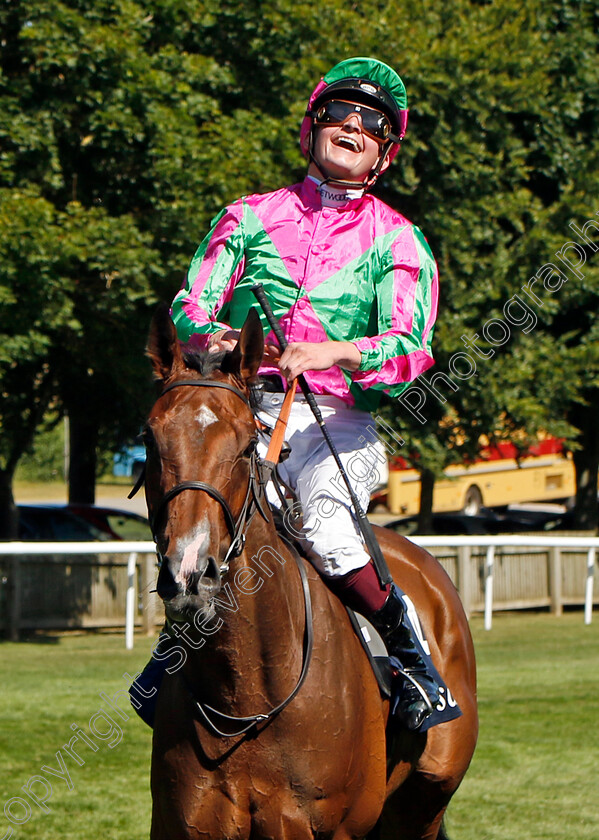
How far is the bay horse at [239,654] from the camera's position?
8.38 ft

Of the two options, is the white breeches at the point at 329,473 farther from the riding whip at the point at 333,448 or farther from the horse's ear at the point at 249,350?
the horse's ear at the point at 249,350

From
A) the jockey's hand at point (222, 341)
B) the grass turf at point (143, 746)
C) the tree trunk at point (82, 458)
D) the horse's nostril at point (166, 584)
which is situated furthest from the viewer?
the tree trunk at point (82, 458)

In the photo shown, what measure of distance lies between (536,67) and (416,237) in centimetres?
1113

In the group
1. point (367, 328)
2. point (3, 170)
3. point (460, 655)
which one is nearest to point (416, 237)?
point (367, 328)

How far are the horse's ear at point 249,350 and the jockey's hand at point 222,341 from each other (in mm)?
77

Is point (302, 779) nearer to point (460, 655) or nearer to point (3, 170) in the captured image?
point (460, 655)

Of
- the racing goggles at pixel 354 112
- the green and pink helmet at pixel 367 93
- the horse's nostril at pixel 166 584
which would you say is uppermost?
the green and pink helmet at pixel 367 93

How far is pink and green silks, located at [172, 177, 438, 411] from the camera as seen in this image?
11.2 ft

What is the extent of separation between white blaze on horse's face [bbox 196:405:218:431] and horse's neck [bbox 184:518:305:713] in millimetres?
380

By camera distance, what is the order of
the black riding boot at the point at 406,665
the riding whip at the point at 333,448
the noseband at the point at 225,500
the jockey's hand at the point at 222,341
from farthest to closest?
1. the black riding boot at the point at 406,665
2. the riding whip at the point at 333,448
3. the jockey's hand at the point at 222,341
4. the noseband at the point at 225,500

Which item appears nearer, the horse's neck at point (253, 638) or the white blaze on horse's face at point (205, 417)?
the white blaze on horse's face at point (205, 417)

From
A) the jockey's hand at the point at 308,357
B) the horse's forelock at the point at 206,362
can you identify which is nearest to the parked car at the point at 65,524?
the jockey's hand at the point at 308,357

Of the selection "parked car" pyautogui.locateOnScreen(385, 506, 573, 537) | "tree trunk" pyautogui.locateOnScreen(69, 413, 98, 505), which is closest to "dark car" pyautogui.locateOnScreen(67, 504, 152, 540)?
"tree trunk" pyautogui.locateOnScreen(69, 413, 98, 505)

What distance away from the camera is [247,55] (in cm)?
1220
